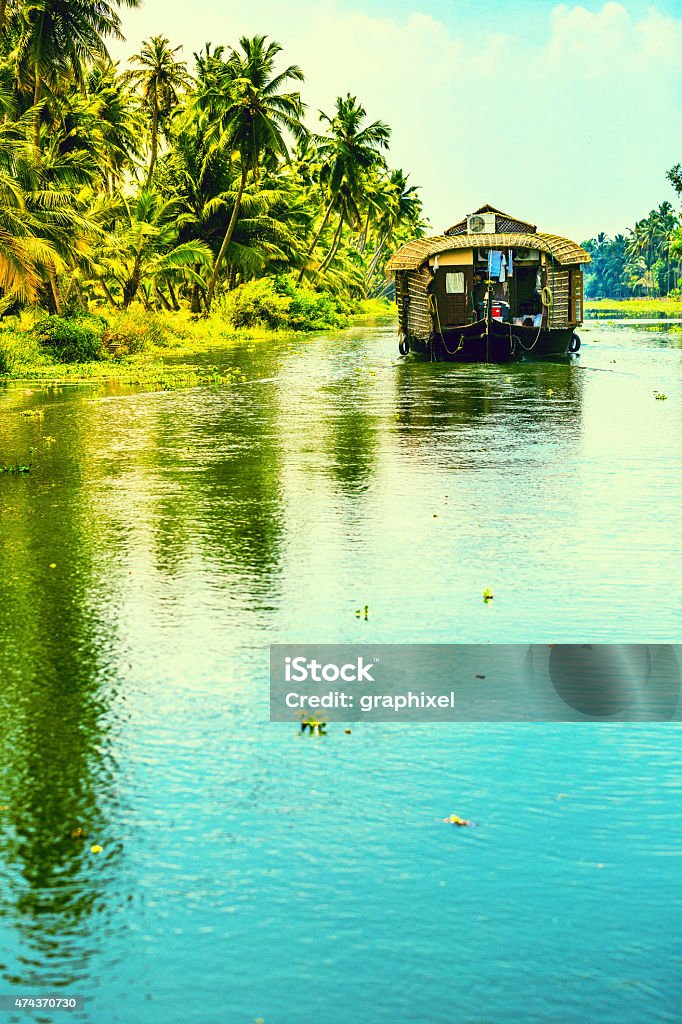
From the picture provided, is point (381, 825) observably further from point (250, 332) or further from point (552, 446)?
point (250, 332)

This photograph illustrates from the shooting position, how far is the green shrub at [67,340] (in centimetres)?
3678

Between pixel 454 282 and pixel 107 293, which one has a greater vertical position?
pixel 107 293

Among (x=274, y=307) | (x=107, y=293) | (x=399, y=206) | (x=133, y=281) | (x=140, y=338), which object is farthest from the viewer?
(x=399, y=206)

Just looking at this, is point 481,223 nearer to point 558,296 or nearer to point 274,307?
point 558,296

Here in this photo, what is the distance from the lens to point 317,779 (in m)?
5.37

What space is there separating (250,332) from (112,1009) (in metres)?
53.4

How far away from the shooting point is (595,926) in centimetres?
409

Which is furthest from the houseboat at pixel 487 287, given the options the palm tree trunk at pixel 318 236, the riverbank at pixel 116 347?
the palm tree trunk at pixel 318 236

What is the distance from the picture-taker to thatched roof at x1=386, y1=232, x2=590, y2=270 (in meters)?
38.5

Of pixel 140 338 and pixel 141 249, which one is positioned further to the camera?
pixel 141 249

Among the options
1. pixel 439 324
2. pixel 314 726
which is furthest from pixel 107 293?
pixel 314 726

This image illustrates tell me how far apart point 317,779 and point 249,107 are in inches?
2038

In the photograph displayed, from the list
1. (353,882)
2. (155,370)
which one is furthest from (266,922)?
(155,370)

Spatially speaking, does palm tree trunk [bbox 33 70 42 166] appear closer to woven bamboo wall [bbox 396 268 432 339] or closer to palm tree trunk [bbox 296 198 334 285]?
woven bamboo wall [bbox 396 268 432 339]
